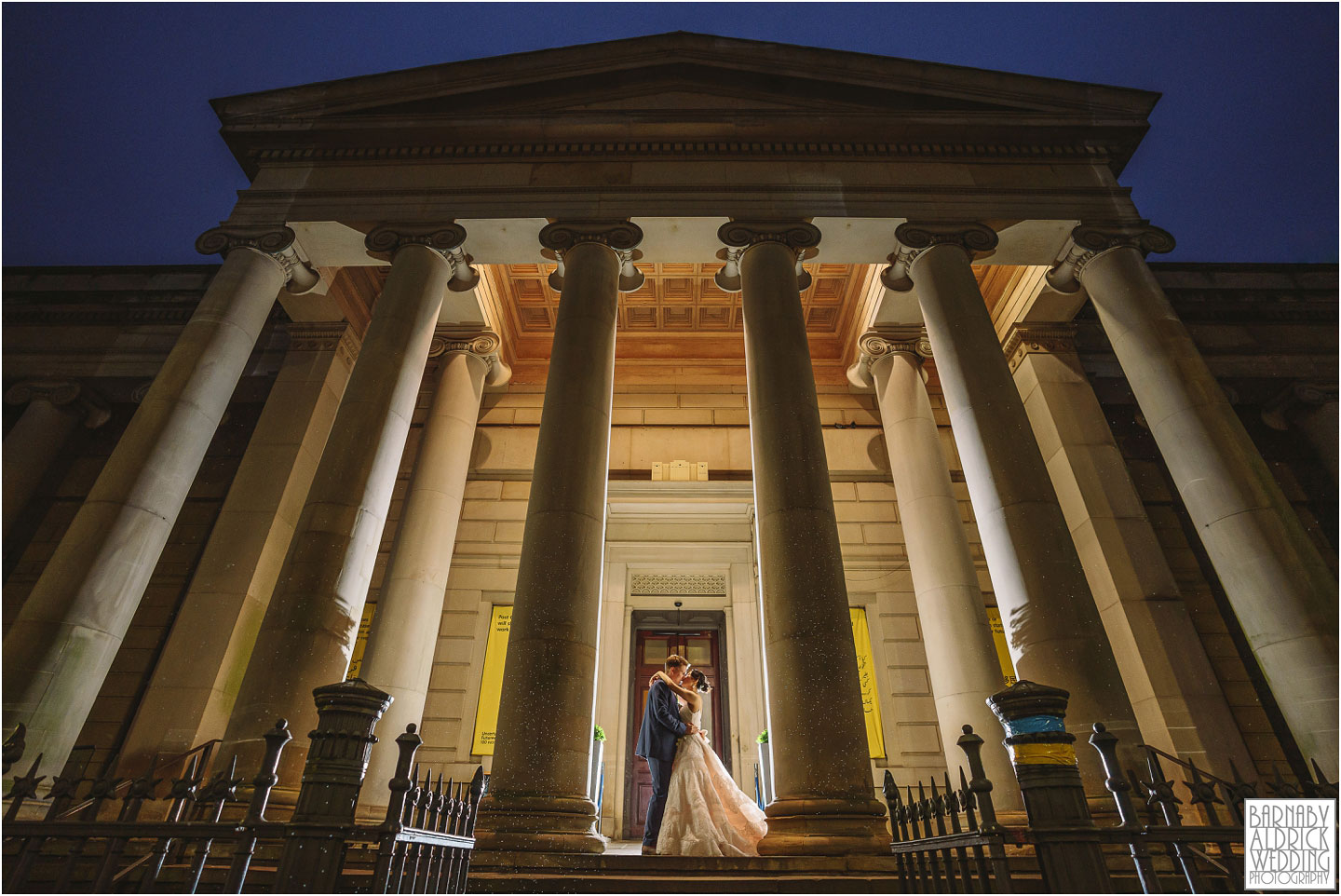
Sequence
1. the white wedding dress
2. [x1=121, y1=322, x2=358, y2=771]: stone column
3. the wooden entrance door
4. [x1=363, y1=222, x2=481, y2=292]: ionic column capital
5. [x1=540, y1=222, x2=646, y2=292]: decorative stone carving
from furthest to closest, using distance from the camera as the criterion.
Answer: the wooden entrance door < [x1=363, y1=222, x2=481, y2=292]: ionic column capital < [x1=540, y1=222, x2=646, y2=292]: decorative stone carving < [x1=121, y1=322, x2=358, y2=771]: stone column < the white wedding dress

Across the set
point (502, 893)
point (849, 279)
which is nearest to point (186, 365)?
point (502, 893)

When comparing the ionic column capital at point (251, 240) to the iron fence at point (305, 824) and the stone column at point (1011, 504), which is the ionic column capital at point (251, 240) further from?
the stone column at point (1011, 504)

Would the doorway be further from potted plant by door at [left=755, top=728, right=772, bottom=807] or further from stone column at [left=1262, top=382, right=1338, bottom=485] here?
stone column at [left=1262, top=382, right=1338, bottom=485]

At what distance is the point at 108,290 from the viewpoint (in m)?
18.5

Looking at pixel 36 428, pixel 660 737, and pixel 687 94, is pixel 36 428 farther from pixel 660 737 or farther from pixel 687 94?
pixel 687 94

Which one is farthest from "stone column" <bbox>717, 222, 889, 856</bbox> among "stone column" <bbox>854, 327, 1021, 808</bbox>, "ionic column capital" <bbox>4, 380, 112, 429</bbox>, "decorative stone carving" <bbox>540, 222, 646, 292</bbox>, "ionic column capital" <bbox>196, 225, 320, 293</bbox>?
"ionic column capital" <bbox>4, 380, 112, 429</bbox>

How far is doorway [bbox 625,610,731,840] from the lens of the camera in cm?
1574

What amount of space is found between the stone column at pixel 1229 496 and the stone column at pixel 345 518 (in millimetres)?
12305

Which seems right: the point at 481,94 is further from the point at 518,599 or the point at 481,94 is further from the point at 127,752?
the point at 127,752

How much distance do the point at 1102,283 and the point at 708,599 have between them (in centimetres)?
1053

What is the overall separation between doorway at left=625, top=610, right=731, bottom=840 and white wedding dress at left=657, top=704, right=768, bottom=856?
5788 millimetres

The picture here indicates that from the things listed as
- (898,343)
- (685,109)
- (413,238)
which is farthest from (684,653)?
(685,109)

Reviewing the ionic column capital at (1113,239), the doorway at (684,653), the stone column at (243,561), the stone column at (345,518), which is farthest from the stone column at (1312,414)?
the stone column at (243,561)

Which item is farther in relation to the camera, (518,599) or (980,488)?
(980,488)
